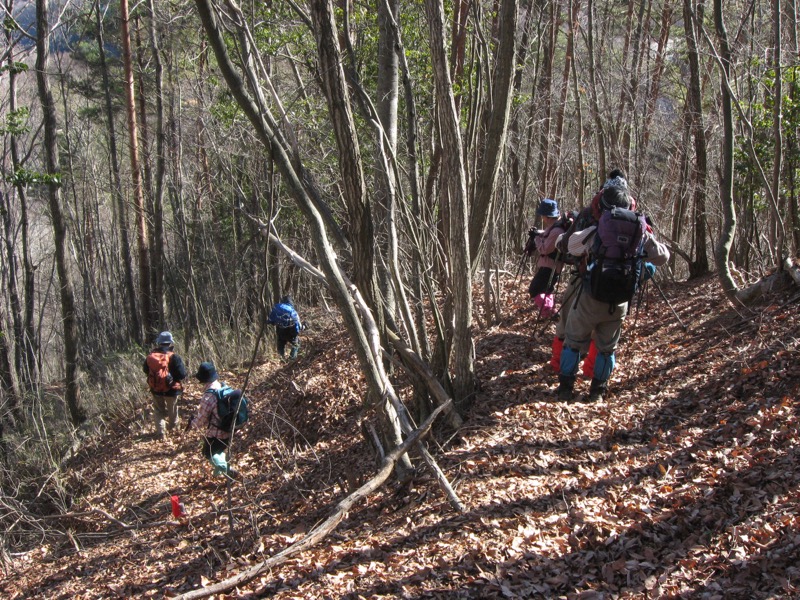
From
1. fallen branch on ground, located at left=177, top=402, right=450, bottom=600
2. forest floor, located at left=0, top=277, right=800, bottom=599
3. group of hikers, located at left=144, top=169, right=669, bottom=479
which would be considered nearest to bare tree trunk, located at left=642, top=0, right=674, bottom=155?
forest floor, located at left=0, top=277, right=800, bottom=599

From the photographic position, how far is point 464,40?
9.38 meters

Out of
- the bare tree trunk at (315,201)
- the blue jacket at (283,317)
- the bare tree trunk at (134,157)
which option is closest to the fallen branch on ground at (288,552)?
the bare tree trunk at (315,201)

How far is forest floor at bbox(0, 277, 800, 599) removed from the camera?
3830 millimetres

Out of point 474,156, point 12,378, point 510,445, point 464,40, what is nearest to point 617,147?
point 464,40

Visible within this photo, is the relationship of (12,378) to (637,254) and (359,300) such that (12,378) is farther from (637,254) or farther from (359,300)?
(637,254)

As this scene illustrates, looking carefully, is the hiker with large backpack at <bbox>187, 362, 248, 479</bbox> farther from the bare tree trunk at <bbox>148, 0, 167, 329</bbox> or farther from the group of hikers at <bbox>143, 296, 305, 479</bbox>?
the bare tree trunk at <bbox>148, 0, 167, 329</bbox>

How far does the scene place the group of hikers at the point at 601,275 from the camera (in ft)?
17.4

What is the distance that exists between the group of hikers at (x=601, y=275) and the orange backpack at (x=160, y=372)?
560cm

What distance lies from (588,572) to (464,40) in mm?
7714

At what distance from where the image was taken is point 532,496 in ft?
15.2

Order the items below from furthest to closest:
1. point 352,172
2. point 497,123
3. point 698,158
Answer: point 698,158 < point 497,123 < point 352,172

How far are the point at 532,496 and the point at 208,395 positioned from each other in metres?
3.73

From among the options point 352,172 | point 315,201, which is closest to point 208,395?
point 315,201

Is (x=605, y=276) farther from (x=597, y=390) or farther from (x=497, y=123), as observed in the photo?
(x=497, y=123)
